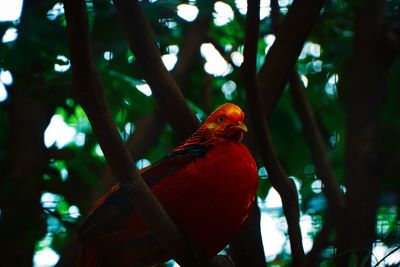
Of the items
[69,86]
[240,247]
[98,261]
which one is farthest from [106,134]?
[69,86]

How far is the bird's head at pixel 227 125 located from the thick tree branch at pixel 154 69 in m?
0.14

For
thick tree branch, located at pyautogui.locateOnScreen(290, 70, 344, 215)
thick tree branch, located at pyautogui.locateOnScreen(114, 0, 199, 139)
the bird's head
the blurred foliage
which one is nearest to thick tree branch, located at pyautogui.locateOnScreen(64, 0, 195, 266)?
thick tree branch, located at pyautogui.locateOnScreen(114, 0, 199, 139)

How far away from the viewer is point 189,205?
3.21 metres

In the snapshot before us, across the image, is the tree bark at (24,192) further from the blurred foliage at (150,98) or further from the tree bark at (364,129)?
the tree bark at (364,129)

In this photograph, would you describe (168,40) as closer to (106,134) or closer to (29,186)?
(29,186)

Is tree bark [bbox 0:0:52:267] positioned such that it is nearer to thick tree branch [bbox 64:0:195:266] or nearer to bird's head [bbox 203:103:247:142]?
bird's head [bbox 203:103:247:142]

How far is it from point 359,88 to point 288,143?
3.25 feet

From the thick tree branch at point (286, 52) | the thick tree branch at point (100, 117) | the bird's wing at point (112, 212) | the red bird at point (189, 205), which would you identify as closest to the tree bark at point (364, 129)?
the thick tree branch at point (286, 52)

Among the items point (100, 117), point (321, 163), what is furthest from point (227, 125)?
point (321, 163)

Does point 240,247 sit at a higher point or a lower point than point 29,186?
lower

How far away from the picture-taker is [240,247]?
12.0ft

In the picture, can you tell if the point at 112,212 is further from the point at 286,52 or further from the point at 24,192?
the point at 286,52

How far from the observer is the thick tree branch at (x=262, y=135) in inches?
127

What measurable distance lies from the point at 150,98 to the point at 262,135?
1.24 metres
